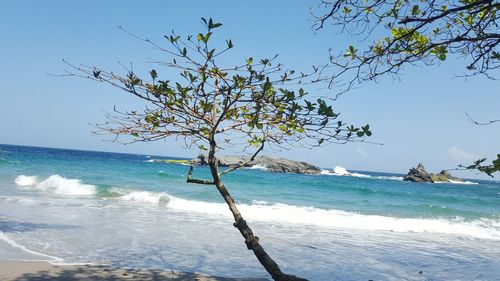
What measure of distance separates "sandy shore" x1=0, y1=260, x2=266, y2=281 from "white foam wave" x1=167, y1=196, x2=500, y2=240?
944 centimetres

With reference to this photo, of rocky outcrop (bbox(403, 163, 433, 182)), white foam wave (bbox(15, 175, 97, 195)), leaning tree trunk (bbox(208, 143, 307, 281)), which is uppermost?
rocky outcrop (bbox(403, 163, 433, 182))

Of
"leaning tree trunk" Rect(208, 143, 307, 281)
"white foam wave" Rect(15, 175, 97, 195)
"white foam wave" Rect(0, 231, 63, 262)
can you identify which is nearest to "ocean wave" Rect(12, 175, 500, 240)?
"white foam wave" Rect(15, 175, 97, 195)

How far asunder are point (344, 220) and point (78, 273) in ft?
42.3

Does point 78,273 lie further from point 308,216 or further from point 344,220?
point 344,220

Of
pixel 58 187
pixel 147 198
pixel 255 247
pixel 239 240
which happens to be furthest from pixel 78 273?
pixel 58 187

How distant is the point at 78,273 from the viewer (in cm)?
652

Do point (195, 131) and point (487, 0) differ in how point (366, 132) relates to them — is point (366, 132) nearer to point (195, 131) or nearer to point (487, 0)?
point (487, 0)

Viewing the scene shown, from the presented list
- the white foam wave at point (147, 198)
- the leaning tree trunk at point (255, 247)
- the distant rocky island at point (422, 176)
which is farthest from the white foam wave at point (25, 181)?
the distant rocky island at point (422, 176)

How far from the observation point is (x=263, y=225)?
1421 cm

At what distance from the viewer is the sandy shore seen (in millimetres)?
6223

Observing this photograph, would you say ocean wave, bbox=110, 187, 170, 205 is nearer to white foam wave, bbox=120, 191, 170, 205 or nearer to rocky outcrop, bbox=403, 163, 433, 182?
white foam wave, bbox=120, 191, 170, 205

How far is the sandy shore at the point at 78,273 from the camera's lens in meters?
6.22

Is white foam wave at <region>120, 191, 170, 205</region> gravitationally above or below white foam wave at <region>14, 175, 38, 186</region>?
below

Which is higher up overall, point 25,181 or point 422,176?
point 422,176
